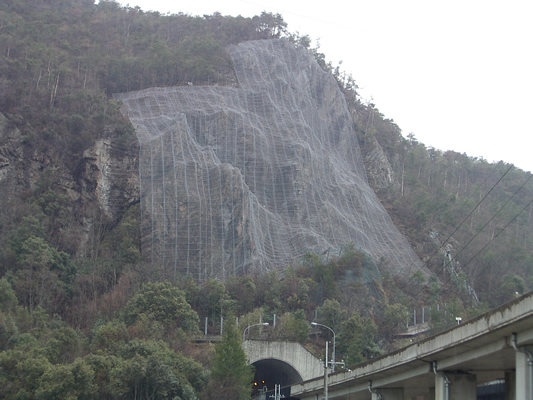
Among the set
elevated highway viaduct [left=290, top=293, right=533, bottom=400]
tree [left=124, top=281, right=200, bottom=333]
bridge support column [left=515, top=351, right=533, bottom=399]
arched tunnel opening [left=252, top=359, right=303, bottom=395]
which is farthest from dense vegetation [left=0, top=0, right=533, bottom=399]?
bridge support column [left=515, top=351, right=533, bottom=399]

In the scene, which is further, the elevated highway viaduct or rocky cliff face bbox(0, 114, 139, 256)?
rocky cliff face bbox(0, 114, 139, 256)

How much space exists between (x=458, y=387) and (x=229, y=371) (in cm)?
2072

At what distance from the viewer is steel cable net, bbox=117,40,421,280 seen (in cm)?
6600

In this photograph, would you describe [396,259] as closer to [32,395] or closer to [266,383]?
[266,383]

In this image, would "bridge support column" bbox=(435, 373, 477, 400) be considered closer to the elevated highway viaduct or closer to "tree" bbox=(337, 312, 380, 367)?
the elevated highway viaduct

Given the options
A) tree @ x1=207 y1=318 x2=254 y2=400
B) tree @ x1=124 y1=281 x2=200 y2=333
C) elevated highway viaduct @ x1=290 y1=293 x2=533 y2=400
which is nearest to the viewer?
elevated highway viaduct @ x1=290 y1=293 x2=533 y2=400

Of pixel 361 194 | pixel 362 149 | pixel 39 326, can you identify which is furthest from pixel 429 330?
pixel 362 149

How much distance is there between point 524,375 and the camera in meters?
20.6

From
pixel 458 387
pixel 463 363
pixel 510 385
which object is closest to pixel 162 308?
pixel 458 387

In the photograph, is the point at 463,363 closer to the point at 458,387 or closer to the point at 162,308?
the point at 458,387

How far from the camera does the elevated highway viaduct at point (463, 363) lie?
20719mm

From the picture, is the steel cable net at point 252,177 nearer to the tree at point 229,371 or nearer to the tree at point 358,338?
the tree at point 358,338

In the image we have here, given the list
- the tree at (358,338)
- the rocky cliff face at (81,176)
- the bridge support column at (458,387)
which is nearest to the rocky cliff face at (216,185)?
the rocky cliff face at (81,176)

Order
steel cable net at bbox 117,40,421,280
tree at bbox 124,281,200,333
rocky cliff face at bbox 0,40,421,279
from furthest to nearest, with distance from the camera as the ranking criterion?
1. steel cable net at bbox 117,40,421,280
2. rocky cliff face at bbox 0,40,421,279
3. tree at bbox 124,281,200,333
